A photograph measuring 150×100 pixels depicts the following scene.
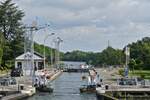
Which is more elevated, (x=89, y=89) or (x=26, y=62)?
(x=26, y=62)

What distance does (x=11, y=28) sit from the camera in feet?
535

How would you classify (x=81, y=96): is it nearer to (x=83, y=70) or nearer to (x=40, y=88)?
(x=40, y=88)

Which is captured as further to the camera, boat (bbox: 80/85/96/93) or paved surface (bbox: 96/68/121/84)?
paved surface (bbox: 96/68/121/84)

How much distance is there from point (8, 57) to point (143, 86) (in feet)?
272

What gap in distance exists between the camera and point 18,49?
15650 centimetres

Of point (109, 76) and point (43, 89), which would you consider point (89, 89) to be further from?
point (109, 76)

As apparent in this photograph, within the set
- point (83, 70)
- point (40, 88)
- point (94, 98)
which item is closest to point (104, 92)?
point (94, 98)

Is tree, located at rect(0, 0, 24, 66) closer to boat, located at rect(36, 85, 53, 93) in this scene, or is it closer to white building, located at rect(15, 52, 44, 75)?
white building, located at rect(15, 52, 44, 75)

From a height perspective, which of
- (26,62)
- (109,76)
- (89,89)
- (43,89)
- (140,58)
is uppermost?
(140,58)

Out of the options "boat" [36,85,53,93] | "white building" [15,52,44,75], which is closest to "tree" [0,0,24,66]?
"white building" [15,52,44,75]

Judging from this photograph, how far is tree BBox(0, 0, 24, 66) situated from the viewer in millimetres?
155875

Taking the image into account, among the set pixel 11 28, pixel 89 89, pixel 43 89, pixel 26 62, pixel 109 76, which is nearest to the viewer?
pixel 89 89

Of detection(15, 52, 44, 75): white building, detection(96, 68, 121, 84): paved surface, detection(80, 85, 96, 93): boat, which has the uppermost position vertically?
detection(15, 52, 44, 75): white building

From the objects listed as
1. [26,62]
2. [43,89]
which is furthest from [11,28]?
[43,89]
